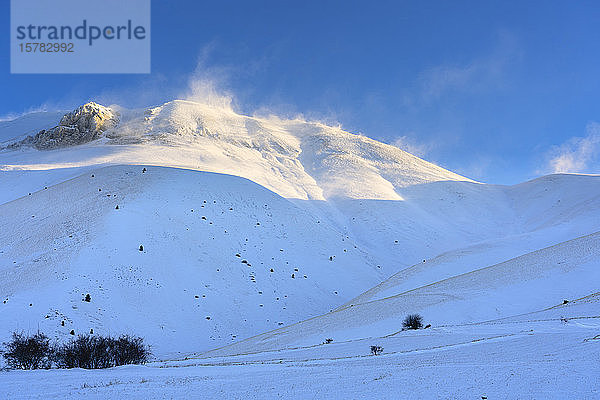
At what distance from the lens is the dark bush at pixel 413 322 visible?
19177 mm

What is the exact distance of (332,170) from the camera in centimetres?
6569

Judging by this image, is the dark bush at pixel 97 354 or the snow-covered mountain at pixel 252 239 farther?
the snow-covered mountain at pixel 252 239

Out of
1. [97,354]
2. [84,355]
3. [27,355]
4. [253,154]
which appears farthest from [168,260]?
[253,154]

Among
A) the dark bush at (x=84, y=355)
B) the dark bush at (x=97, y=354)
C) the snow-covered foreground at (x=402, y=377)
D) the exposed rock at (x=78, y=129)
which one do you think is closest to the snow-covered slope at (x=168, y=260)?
the dark bush at (x=97, y=354)

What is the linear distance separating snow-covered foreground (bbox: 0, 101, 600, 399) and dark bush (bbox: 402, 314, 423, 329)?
2.46 ft

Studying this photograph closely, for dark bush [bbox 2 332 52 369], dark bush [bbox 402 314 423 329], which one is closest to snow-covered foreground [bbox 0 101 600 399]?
dark bush [bbox 402 314 423 329]

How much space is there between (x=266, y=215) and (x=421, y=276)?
17.3m

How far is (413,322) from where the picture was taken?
19.4 m

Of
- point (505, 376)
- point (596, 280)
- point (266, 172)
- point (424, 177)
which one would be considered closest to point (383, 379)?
point (505, 376)

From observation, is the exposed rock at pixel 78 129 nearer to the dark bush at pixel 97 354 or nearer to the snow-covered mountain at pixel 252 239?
the snow-covered mountain at pixel 252 239

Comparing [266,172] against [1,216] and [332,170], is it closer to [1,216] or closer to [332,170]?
[332,170]

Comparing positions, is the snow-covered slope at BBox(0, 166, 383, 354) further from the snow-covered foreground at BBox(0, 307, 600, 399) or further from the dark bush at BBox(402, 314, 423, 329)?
the snow-covered foreground at BBox(0, 307, 600, 399)

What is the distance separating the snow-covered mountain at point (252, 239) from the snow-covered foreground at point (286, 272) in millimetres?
202

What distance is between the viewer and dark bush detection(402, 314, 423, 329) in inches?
755
